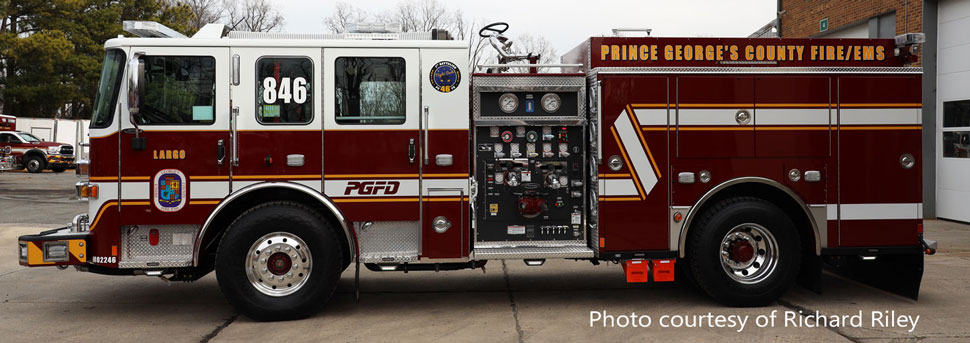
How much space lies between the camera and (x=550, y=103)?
6.70m

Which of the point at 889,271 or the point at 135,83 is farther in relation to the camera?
the point at 889,271

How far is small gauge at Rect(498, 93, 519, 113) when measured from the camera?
663 centimetres

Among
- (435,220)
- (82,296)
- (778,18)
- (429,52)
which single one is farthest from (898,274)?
(778,18)

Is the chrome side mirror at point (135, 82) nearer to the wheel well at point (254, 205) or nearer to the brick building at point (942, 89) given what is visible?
the wheel well at point (254, 205)

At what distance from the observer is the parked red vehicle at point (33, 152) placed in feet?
98.3

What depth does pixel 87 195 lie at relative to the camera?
19.9 ft

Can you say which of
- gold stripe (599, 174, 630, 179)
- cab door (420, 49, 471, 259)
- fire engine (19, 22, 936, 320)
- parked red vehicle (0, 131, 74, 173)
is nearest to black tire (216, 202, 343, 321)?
fire engine (19, 22, 936, 320)

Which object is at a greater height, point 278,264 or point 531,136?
point 531,136

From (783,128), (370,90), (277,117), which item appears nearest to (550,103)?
(370,90)

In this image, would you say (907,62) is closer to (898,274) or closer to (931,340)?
(898,274)

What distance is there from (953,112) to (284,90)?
12119 mm

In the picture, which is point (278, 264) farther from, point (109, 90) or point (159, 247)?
point (109, 90)

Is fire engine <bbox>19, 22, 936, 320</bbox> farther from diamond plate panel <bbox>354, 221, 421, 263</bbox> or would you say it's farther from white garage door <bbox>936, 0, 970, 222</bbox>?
white garage door <bbox>936, 0, 970, 222</bbox>

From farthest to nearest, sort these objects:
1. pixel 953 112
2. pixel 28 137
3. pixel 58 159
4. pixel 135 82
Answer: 1. pixel 28 137
2. pixel 58 159
3. pixel 953 112
4. pixel 135 82
